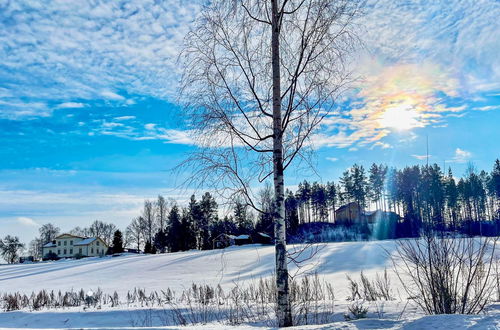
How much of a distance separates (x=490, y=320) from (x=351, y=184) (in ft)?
213

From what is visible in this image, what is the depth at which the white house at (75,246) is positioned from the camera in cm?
7256

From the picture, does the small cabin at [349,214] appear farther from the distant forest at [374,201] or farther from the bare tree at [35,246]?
the bare tree at [35,246]

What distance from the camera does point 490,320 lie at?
4.26 m

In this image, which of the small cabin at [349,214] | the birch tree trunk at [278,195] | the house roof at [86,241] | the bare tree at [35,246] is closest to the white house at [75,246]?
the house roof at [86,241]

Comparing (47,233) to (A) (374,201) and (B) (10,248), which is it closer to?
(B) (10,248)

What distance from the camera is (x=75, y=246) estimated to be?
240 ft

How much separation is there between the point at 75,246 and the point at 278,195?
253 feet

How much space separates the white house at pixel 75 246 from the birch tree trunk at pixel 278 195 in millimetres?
74625

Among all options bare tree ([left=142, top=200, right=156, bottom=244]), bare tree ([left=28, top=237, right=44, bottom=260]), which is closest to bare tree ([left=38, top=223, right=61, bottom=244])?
bare tree ([left=28, top=237, right=44, bottom=260])

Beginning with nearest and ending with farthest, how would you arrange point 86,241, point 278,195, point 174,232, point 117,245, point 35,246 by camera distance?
point 278,195, point 174,232, point 117,245, point 86,241, point 35,246

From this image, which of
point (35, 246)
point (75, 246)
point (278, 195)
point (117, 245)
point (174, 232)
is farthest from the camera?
point (35, 246)

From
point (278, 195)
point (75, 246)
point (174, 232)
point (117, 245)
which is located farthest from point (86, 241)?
point (278, 195)

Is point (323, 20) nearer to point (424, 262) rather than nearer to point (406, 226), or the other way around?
point (424, 262)

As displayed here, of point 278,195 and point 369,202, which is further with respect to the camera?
point 369,202
